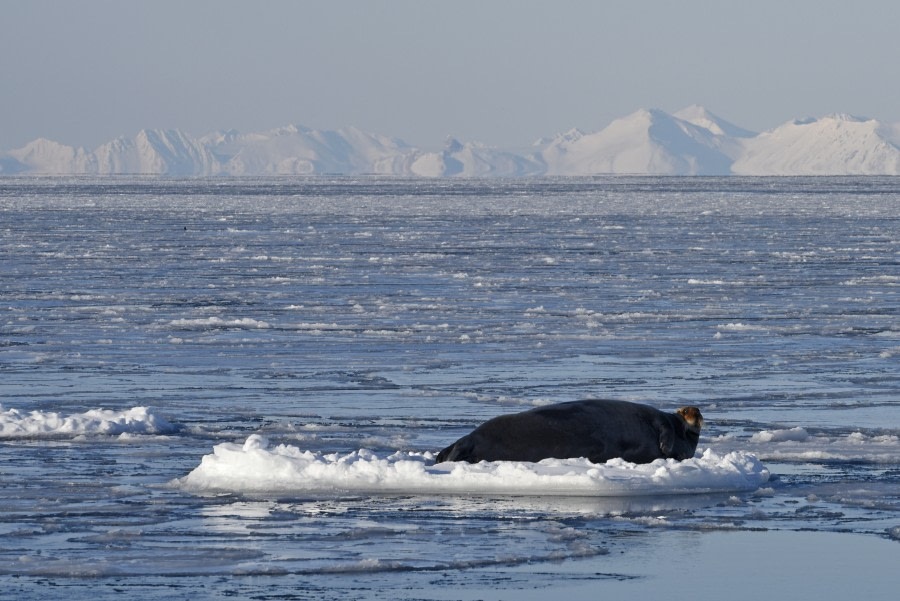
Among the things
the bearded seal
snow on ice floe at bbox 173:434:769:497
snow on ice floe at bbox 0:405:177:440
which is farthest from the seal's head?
snow on ice floe at bbox 0:405:177:440

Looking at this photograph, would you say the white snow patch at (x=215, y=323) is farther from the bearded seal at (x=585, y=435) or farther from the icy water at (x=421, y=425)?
the bearded seal at (x=585, y=435)

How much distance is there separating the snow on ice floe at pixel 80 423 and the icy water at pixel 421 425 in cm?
2

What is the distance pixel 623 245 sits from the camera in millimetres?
34938

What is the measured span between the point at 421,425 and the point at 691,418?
2144mm

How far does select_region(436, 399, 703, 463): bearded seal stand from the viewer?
896 cm

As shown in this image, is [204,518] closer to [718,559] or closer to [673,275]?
[718,559]

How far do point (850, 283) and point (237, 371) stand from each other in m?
12.4

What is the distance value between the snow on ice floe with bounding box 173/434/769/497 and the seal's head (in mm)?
668

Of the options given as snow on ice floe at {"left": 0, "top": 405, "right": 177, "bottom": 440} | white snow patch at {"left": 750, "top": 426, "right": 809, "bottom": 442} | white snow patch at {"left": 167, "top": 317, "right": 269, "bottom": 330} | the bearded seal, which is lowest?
white snow patch at {"left": 167, "top": 317, "right": 269, "bottom": 330}

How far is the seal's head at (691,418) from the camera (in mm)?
9352

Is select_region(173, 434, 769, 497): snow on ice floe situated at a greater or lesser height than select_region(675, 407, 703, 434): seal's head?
lesser

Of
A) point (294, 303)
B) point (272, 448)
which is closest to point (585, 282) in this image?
point (294, 303)

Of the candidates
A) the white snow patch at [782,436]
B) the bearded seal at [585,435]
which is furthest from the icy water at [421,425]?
the bearded seal at [585,435]

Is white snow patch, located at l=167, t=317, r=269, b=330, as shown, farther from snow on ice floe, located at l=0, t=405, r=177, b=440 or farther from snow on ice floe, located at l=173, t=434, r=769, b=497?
snow on ice floe, located at l=173, t=434, r=769, b=497
